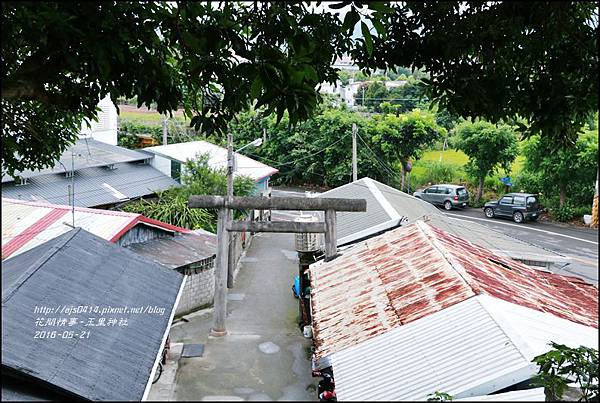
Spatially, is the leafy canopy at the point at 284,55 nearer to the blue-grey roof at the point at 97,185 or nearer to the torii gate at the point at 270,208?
the torii gate at the point at 270,208

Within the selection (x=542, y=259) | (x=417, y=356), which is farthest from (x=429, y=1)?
(x=542, y=259)

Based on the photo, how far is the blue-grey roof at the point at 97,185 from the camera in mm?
15008

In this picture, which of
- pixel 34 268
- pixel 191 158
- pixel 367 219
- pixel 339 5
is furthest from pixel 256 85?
pixel 191 158

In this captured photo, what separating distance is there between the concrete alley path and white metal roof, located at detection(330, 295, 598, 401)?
1469 millimetres

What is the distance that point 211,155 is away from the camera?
71.0 feet

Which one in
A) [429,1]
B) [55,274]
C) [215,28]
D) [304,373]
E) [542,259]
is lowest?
[304,373]

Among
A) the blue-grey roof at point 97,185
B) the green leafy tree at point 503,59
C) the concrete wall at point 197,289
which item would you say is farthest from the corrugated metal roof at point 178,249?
the green leafy tree at point 503,59

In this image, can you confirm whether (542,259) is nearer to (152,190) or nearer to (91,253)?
(91,253)

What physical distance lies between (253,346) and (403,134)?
47.6 feet

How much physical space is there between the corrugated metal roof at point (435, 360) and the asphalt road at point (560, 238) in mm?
9967

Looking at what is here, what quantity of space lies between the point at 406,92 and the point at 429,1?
34314 millimetres

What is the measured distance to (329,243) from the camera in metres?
11.2

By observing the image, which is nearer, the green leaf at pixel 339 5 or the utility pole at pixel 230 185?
the green leaf at pixel 339 5

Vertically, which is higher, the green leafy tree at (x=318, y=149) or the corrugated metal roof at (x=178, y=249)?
the green leafy tree at (x=318, y=149)
